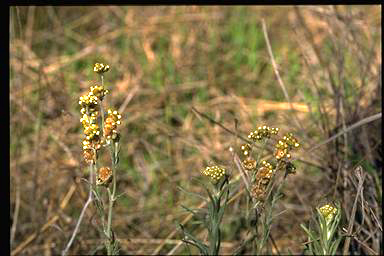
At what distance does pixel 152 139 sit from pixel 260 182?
95.2 inches

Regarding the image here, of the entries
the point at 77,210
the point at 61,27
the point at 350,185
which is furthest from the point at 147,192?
the point at 61,27

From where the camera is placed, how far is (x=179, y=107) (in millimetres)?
4633

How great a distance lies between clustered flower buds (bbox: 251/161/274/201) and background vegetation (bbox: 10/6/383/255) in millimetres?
438

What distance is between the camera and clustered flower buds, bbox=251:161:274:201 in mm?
2021

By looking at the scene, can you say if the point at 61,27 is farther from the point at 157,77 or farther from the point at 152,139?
the point at 152,139

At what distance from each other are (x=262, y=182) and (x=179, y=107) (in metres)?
2.64

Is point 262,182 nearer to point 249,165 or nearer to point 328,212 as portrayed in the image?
point 249,165

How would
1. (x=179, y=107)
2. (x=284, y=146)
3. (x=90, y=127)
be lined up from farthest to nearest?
1. (x=179, y=107)
2. (x=284, y=146)
3. (x=90, y=127)

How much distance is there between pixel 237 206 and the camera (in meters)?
3.33

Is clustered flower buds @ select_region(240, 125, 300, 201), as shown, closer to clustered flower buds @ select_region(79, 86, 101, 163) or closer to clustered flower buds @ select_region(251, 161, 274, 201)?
clustered flower buds @ select_region(251, 161, 274, 201)

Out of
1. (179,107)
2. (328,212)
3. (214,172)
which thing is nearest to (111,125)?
(214,172)

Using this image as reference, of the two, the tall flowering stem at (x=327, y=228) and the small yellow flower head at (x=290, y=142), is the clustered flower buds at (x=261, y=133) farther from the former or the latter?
the tall flowering stem at (x=327, y=228)

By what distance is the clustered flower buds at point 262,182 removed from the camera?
2021mm

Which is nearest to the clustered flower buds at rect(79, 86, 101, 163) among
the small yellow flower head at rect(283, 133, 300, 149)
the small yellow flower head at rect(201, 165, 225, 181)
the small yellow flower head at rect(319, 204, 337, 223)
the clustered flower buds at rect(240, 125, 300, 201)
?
the small yellow flower head at rect(201, 165, 225, 181)
